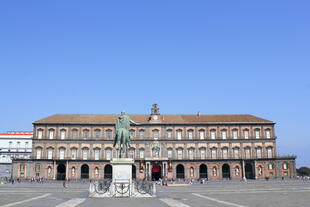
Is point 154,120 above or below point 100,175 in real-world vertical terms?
above

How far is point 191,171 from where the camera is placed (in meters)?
62.4

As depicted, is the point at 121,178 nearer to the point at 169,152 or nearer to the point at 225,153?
the point at 169,152

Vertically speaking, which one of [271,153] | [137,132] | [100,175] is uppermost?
[137,132]

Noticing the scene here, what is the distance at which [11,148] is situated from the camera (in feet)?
274

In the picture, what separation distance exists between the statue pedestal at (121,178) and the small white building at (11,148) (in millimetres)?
68477

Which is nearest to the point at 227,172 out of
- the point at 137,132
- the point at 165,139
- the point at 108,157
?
the point at 165,139

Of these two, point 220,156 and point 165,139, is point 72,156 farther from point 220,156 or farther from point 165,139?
point 220,156

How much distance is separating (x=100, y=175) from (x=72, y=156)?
6.53 metres

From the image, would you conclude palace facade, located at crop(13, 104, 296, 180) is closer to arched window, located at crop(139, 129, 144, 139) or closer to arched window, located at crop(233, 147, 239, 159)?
arched window, located at crop(233, 147, 239, 159)

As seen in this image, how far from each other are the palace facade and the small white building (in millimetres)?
23001

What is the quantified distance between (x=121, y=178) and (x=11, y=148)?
72.8m

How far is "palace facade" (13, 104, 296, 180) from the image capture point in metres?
61.7

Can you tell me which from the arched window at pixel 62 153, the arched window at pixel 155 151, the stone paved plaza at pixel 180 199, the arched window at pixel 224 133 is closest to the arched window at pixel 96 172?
the arched window at pixel 62 153

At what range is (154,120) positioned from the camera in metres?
64.2
